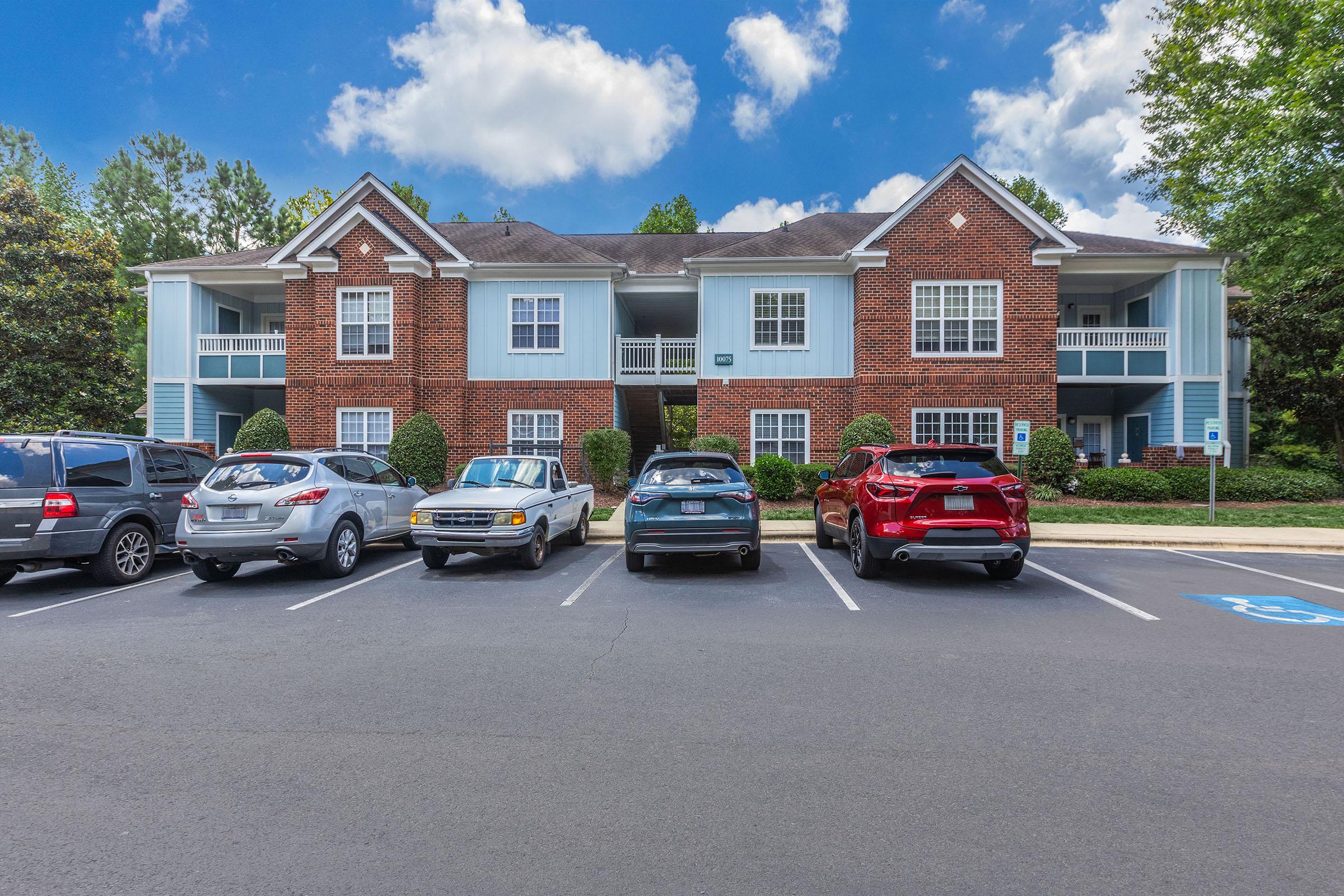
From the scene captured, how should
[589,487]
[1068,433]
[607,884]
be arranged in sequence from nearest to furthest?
[607,884] < [589,487] < [1068,433]

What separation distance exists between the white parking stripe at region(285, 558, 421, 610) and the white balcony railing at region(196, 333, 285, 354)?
1358cm

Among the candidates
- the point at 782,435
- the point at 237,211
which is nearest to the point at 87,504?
the point at 782,435

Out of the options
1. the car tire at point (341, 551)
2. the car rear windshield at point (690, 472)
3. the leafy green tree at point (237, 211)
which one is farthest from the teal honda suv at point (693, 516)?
the leafy green tree at point (237, 211)

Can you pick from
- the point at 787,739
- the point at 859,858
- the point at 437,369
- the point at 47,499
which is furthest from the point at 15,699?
the point at 437,369

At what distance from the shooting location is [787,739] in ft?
13.2

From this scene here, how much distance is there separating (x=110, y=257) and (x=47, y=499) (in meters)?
19.3

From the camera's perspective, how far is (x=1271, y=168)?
56.2 feet

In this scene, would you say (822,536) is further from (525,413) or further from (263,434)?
(263,434)

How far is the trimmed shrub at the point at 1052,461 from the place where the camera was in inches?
678

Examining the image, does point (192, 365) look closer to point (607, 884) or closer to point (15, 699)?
point (15, 699)

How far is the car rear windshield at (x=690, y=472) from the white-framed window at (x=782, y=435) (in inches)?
391

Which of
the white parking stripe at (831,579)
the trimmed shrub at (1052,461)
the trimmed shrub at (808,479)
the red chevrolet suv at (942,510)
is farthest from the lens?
the trimmed shrub at (1052,461)

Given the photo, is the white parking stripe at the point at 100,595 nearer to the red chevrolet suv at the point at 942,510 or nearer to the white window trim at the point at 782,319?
the red chevrolet suv at the point at 942,510

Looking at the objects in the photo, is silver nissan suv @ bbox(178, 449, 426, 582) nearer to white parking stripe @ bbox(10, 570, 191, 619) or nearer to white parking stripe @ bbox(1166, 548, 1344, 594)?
white parking stripe @ bbox(10, 570, 191, 619)
